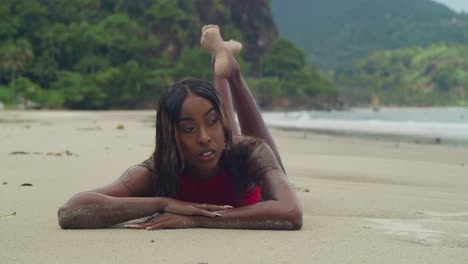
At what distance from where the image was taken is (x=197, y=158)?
2.69 meters

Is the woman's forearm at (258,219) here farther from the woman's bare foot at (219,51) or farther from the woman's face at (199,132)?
the woman's bare foot at (219,51)

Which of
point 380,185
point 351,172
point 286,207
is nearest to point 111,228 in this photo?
point 286,207

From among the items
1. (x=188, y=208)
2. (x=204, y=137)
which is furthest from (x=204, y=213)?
(x=204, y=137)

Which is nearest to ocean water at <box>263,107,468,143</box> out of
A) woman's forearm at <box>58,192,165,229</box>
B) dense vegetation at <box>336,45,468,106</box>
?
woman's forearm at <box>58,192,165,229</box>

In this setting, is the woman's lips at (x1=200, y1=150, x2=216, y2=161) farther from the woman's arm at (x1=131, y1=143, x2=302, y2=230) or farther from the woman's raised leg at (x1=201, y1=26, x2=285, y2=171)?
the woman's raised leg at (x1=201, y1=26, x2=285, y2=171)

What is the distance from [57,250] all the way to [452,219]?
7.37ft

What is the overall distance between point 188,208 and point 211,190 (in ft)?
1.01

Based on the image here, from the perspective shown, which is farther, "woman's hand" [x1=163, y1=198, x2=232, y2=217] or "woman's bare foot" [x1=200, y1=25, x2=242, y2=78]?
"woman's bare foot" [x1=200, y1=25, x2=242, y2=78]

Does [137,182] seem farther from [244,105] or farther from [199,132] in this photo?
[244,105]

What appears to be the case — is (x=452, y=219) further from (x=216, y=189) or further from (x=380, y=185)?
(x=380, y=185)

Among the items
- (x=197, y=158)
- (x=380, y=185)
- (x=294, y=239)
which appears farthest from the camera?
(x=380, y=185)

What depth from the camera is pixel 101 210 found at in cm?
271

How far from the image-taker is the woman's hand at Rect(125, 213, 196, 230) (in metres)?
2.70

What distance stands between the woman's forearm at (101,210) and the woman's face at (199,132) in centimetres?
27
